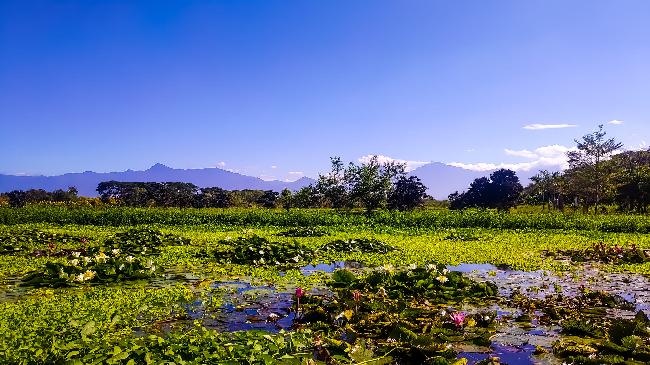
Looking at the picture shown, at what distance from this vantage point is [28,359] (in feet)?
13.8

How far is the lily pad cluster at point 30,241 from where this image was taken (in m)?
13.5

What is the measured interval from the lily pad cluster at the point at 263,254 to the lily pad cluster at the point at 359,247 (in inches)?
57.6

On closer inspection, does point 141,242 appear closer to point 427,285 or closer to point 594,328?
point 427,285

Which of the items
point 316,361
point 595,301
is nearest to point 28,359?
point 316,361

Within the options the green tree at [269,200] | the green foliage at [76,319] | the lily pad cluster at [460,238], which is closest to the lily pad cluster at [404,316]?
the green foliage at [76,319]

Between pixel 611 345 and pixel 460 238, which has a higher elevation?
pixel 460 238

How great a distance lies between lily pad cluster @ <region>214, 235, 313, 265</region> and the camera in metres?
11.4

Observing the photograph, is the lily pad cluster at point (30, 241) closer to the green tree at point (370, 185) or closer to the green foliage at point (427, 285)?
the green foliage at point (427, 285)

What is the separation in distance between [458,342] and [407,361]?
90 centimetres

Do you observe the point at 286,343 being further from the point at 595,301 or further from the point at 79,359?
the point at 595,301

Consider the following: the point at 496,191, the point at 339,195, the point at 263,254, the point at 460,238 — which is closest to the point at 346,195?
the point at 339,195

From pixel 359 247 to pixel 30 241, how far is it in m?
10.9

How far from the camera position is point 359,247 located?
1441 centimetres

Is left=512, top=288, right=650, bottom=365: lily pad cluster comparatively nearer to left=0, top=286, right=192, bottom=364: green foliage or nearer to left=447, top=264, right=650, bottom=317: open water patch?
left=447, top=264, right=650, bottom=317: open water patch
